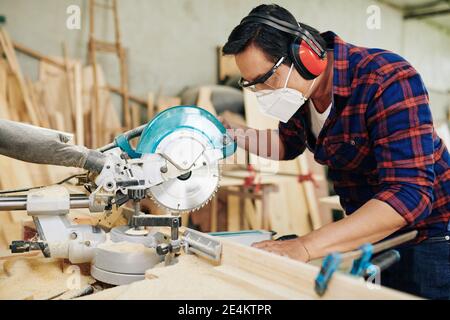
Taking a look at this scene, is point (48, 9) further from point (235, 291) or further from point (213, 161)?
point (235, 291)

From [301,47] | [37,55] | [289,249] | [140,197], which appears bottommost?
[289,249]

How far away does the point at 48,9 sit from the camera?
3561 millimetres

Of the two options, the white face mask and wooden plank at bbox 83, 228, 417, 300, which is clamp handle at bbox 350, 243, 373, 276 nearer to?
wooden plank at bbox 83, 228, 417, 300

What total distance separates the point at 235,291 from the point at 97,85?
3179mm

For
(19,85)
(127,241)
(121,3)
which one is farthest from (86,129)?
(127,241)

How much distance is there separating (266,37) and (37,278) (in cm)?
92

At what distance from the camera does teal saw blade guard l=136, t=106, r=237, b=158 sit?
3.78 ft

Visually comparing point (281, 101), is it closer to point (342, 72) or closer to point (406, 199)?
point (342, 72)

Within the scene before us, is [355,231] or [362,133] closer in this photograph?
[355,231]

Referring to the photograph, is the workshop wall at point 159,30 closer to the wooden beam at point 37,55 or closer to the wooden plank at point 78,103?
the wooden beam at point 37,55

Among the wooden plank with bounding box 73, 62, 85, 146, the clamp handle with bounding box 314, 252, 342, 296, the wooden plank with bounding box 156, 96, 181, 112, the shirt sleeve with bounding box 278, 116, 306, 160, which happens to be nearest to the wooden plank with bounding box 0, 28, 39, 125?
the wooden plank with bounding box 73, 62, 85, 146

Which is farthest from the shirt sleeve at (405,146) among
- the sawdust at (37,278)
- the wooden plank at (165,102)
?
the wooden plank at (165,102)

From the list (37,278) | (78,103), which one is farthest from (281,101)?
(78,103)

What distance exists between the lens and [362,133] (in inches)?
51.3
